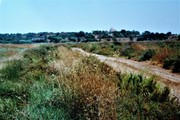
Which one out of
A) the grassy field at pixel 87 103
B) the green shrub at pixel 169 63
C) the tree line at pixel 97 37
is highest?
the grassy field at pixel 87 103

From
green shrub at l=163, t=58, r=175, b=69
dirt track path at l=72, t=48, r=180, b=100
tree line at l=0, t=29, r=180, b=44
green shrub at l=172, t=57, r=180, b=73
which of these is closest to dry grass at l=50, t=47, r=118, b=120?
dirt track path at l=72, t=48, r=180, b=100

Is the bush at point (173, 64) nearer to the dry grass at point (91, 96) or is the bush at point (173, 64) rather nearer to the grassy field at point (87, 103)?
the grassy field at point (87, 103)

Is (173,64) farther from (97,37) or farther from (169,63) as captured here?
(97,37)

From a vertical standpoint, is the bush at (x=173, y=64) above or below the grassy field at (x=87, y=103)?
below

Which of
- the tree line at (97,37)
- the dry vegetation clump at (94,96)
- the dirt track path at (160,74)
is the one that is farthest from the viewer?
the tree line at (97,37)

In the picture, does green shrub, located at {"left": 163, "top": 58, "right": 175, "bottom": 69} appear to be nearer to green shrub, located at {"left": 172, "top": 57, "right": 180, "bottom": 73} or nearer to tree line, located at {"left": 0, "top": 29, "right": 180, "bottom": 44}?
green shrub, located at {"left": 172, "top": 57, "right": 180, "bottom": 73}

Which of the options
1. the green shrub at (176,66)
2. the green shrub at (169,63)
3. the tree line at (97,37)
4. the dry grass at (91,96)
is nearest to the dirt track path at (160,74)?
the green shrub at (176,66)

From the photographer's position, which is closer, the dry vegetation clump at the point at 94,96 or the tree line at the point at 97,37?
the dry vegetation clump at the point at 94,96

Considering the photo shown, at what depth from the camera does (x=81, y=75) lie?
8875mm

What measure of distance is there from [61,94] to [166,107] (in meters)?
2.37

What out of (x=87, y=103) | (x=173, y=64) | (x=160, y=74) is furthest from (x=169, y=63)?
(x=87, y=103)

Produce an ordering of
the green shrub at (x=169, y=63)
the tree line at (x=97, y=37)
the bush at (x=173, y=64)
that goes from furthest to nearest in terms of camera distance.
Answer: the tree line at (x=97, y=37)
the green shrub at (x=169, y=63)
the bush at (x=173, y=64)

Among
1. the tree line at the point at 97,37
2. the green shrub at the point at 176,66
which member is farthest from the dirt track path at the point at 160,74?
the tree line at the point at 97,37

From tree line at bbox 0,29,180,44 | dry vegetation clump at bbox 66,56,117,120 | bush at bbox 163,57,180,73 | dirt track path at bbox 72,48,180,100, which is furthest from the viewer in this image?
tree line at bbox 0,29,180,44
